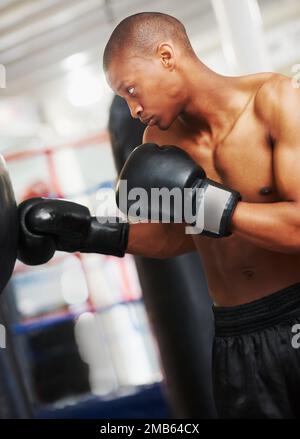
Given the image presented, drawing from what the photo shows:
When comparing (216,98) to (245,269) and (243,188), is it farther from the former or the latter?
(245,269)

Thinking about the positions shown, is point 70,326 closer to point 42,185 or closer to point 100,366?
point 100,366

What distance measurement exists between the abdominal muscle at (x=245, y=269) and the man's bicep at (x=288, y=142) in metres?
0.19

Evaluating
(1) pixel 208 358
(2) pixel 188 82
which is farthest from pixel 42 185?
(2) pixel 188 82

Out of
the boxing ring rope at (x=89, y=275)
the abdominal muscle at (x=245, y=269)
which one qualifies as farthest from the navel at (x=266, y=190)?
the boxing ring rope at (x=89, y=275)

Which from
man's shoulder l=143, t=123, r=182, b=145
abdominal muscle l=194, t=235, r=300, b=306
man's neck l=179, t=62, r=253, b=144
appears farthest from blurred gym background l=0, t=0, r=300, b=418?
abdominal muscle l=194, t=235, r=300, b=306

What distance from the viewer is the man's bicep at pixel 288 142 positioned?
1.03 m

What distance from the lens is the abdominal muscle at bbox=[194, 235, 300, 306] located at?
121 cm

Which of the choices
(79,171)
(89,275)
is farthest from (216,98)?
(79,171)

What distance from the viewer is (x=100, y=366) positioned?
153 inches

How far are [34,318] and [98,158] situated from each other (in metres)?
1.45

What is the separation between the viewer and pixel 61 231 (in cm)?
127

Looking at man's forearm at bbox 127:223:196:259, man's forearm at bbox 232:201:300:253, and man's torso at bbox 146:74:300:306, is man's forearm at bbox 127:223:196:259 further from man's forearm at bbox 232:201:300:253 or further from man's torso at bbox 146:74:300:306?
man's forearm at bbox 232:201:300:253

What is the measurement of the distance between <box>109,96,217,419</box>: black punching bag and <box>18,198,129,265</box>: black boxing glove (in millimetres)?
422

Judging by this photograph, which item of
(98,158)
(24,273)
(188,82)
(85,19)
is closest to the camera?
(188,82)
